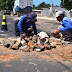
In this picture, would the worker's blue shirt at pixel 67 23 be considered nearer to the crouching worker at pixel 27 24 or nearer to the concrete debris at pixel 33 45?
the concrete debris at pixel 33 45

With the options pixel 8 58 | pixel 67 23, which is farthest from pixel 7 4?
pixel 8 58

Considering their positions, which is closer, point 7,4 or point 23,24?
point 23,24

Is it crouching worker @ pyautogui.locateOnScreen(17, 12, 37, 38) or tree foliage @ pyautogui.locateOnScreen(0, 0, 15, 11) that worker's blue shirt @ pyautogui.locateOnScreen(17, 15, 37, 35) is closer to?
crouching worker @ pyautogui.locateOnScreen(17, 12, 37, 38)

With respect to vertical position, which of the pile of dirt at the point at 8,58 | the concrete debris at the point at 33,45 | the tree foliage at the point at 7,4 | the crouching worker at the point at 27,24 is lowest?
the pile of dirt at the point at 8,58

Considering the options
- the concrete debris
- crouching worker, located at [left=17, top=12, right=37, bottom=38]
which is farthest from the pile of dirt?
crouching worker, located at [left=17, top=12, right=37, bottom=38]

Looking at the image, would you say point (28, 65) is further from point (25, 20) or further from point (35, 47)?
point (25, 20)

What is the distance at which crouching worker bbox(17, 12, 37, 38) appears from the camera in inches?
222

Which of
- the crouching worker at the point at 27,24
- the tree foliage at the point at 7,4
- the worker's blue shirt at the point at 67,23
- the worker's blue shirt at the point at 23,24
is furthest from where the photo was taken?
the tree foliage at the point at 7,4

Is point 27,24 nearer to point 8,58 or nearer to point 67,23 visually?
point 67,23

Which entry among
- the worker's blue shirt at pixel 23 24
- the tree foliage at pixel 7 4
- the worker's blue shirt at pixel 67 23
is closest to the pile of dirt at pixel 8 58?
the worker's blue shirt at pixel 23 24

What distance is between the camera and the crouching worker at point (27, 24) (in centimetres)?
564

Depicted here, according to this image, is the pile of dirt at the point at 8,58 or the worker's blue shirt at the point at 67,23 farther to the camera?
the worker's blue shirt at the point at 67,23

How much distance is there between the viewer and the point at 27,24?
6047mm

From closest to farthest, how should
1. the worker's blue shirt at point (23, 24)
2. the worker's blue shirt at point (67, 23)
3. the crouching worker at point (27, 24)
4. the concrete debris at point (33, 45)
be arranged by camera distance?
the concrete debris at point (33, 45)
the worker's blue shirt at point (67, 23)
the crouching worker at point (27, 24)
the worker's blue shirt at point (23, 24)
